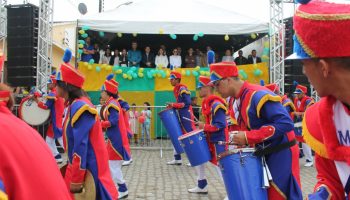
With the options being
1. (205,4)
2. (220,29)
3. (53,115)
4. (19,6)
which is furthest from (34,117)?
(205,4)

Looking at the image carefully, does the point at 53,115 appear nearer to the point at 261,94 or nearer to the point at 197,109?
the point at 197,109

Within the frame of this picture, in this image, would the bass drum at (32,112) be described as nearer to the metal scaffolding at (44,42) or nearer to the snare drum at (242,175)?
the metal scaffolding at (44,42)

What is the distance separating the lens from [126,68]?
14789 mm

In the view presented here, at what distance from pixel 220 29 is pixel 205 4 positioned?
5.74 feet

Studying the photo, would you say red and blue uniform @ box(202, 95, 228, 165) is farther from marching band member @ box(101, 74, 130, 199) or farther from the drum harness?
the drum harness

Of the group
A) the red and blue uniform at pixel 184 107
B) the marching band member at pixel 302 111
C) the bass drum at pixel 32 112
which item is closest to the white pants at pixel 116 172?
the red and blue uniform at pixel 184 107

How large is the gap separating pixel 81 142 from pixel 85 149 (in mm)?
70

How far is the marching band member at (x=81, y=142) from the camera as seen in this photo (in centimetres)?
403

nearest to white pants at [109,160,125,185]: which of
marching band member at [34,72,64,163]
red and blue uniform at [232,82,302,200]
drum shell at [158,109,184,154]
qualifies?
A: drum shell at [158,109,184,154]

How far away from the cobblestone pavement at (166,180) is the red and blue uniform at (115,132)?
0.70 metres

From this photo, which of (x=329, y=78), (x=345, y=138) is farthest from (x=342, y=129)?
(x=329, y=78)

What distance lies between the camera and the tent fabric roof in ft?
45.3

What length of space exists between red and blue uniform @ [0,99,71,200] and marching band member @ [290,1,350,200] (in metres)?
1.09

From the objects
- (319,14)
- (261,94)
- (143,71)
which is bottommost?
(143,71)
